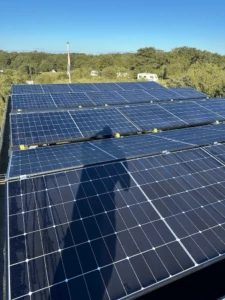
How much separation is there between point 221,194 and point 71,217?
4.96 m

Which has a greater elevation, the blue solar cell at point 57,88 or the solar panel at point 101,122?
the blue solar cell at point 57,88

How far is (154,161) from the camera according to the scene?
8492 mm

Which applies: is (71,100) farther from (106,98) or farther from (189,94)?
(189,94)

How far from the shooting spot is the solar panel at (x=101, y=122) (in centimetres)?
1416

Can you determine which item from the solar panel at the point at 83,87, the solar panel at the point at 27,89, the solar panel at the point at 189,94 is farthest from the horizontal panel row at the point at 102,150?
the solar panel at the point at 83,87

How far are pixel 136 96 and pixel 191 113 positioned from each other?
23.8 feet

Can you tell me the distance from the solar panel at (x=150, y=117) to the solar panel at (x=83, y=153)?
11.2ft

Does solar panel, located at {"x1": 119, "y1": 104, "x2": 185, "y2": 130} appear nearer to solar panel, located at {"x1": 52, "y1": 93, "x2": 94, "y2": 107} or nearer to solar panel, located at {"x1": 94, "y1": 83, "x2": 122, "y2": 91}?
solar panel, located at {"x1": 52, "y1": 93, "x2": 94, "y2": 107}

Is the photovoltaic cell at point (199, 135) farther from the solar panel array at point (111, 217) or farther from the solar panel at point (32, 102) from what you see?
the solar panel at point (32, 102)

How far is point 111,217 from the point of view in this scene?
241 inches

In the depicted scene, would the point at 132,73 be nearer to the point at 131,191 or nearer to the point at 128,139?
the point at 128,139

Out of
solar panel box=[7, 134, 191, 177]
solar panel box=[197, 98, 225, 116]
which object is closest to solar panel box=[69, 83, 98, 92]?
solar panel box=[197, 98, 225, 116]

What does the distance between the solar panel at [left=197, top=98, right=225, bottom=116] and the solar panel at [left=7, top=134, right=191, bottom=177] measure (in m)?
9.97

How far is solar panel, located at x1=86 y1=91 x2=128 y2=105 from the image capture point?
70.7ft
